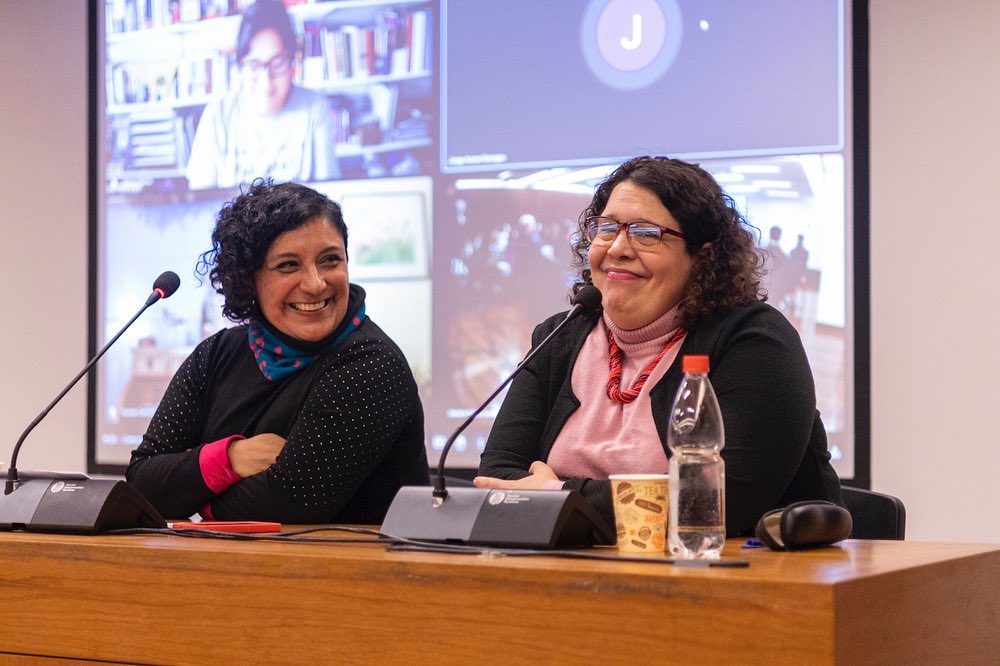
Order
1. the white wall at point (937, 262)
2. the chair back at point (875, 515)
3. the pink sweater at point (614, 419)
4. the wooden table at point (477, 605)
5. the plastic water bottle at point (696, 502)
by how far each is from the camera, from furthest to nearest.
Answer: the white wall at point (937, 262) → the chair back at point (875, 515) → the pink sweater at point (614, 419) → the plastic water bottle at point (696, 502) → the wooden table at point (477, 605)

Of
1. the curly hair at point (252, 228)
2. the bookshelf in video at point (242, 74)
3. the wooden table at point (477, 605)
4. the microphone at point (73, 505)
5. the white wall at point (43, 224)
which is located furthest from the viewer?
the white wall at point (43, 224)

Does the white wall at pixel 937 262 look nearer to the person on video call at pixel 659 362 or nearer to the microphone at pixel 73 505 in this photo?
the person on video call at pixel 659 362

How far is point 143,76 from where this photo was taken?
160 inches

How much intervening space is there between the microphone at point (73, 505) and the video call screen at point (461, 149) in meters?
1.78

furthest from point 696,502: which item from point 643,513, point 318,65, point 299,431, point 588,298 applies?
point 318,65

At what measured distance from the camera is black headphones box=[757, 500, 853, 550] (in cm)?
140

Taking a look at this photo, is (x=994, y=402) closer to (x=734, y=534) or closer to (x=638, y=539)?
(x=734, y=534)

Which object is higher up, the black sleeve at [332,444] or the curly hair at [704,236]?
the curly hair at [704,236]

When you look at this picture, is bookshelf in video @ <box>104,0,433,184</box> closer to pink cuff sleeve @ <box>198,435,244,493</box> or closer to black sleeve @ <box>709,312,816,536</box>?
pink cuff sleeve @ <box>198,435,244,493</box>

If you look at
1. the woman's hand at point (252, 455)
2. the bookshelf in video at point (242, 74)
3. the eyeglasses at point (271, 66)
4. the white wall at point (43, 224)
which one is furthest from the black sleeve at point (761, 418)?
the white wall at point (43, 224)

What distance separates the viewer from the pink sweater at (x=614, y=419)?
1919 mm

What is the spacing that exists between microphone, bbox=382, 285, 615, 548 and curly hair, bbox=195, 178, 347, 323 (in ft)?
3.48

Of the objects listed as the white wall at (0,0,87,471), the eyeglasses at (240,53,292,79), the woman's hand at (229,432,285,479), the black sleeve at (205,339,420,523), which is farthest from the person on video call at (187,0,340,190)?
the woman's hand at (229,432,285,479)

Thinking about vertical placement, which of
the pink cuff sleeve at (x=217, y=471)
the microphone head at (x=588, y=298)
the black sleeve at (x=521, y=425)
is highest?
the microphone head at (x=588, y=298)
